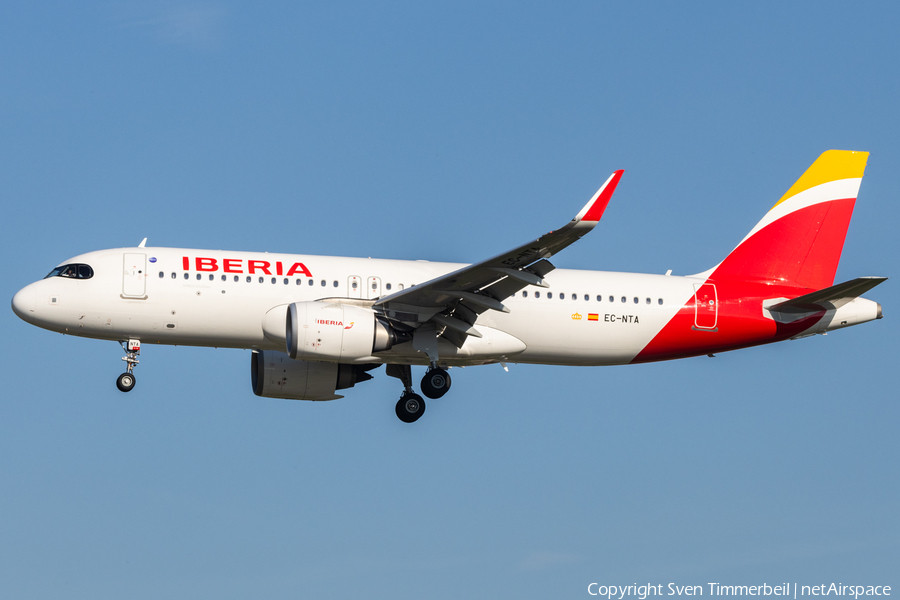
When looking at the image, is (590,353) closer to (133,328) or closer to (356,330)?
(356,330)

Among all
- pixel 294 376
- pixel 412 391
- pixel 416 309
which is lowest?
pixel 412 391

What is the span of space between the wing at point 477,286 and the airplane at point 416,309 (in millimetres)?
53

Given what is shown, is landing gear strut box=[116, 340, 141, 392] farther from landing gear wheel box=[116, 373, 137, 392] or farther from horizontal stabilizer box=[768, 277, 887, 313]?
horizontal stabilizer box=[768, 277, 887, 313]

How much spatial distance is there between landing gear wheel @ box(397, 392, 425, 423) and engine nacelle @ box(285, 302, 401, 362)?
327cm

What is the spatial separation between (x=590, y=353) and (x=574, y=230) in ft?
25.1

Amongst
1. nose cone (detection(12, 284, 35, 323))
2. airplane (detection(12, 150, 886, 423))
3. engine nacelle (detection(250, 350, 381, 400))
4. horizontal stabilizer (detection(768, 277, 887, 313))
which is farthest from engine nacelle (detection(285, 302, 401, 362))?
horizontal stabilizer (detection(768, 277, 887, 313))

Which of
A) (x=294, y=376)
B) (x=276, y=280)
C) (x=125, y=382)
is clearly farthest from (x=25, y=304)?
(x=294, y=376)

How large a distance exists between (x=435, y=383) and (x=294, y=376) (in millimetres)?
4598

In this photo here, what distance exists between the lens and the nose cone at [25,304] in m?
29.7

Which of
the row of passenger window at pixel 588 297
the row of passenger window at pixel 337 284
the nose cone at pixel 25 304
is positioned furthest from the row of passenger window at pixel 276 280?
the row of passenger window at pixel 588 297

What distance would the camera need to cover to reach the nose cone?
1168 inches

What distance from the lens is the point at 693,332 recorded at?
32.1 m

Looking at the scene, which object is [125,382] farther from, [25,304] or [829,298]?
[829,298]

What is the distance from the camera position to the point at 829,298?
31.5m
